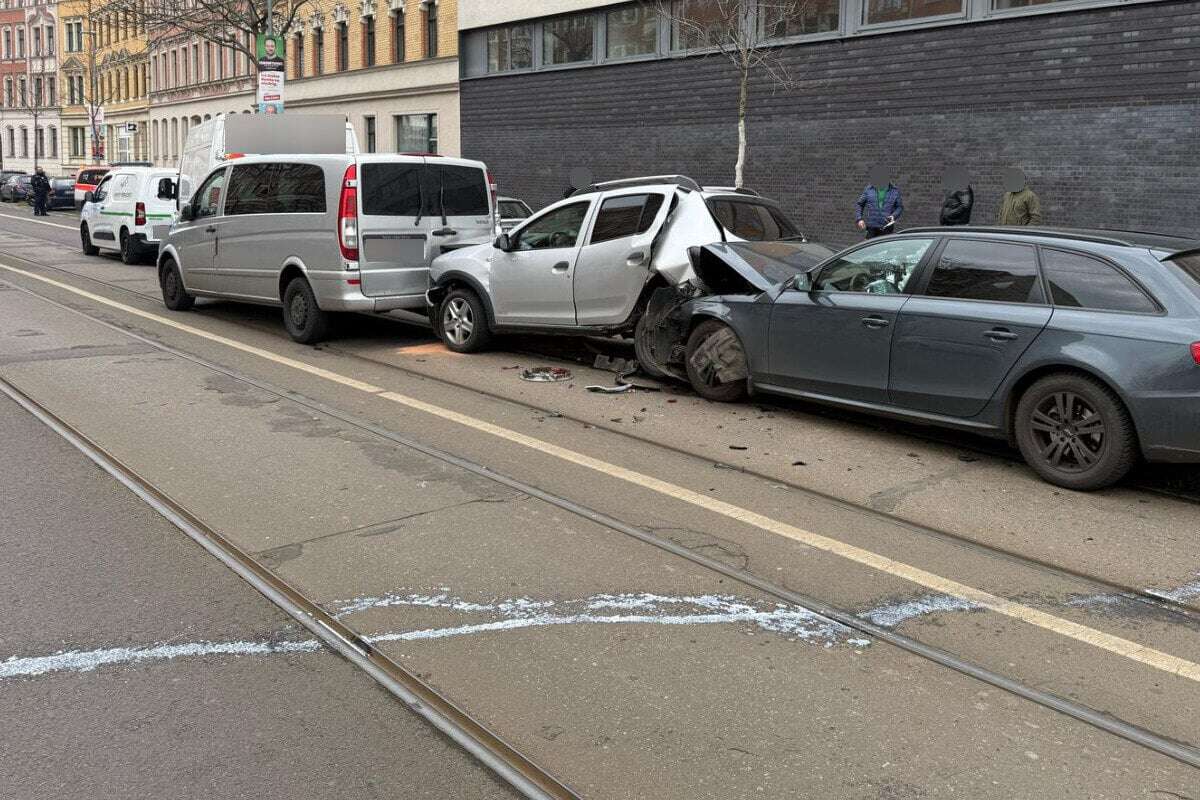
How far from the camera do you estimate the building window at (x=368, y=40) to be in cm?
3519

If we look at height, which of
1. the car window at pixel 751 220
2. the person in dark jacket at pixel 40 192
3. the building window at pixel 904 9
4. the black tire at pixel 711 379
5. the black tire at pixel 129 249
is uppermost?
the building window at pixel 904 9

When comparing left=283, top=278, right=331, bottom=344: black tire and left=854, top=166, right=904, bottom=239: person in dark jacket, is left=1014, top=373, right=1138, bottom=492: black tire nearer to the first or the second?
left=283, top=278, right=331, bottom=344: black tire

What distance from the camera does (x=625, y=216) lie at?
32.0 feet

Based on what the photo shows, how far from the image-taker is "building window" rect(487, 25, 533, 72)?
27.8 m

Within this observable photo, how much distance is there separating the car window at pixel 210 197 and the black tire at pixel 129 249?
28.9ft

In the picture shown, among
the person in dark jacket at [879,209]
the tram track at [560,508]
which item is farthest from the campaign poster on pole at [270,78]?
the tram track at [560,508]

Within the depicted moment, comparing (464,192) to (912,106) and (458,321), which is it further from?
(912,106)

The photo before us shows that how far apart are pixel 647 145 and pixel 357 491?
62.7 ft

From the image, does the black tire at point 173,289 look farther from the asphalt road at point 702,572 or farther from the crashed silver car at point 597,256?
the asphalt road at point 702,572

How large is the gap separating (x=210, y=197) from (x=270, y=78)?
12.2m

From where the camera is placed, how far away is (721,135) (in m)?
22.1

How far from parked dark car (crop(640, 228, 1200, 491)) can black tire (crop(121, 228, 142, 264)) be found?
51.3ft

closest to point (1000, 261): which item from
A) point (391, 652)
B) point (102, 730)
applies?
point (391, 652)

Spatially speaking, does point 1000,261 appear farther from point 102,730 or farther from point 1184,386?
point 102,730
